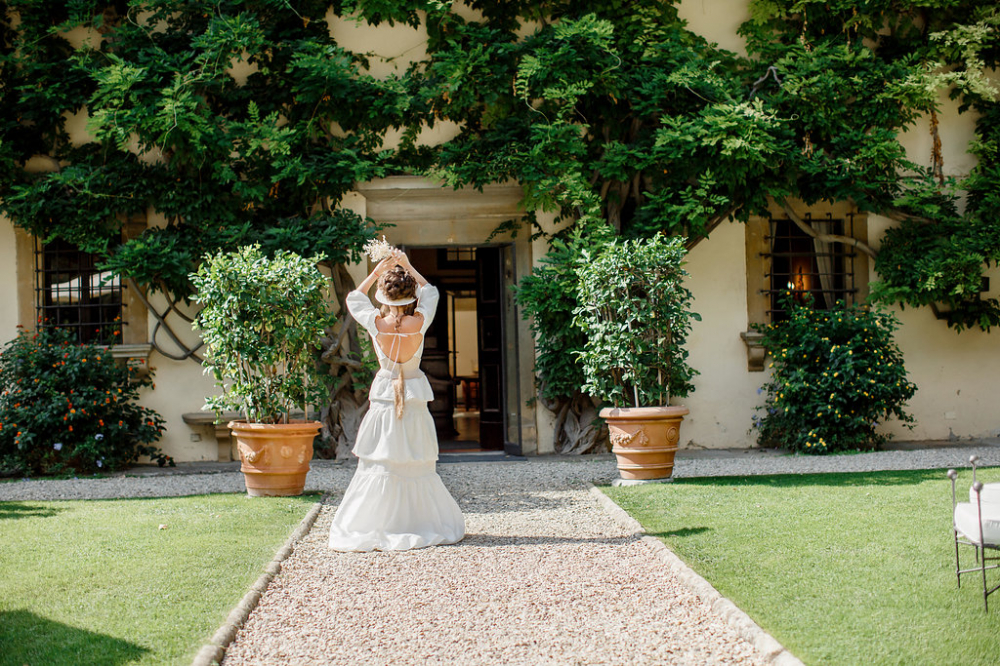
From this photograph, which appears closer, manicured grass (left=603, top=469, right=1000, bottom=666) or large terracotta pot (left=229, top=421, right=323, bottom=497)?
manicured grass (left=603, top=469, right=1000, bottom=666)

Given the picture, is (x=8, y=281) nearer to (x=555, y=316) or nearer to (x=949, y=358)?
(x=555, y=316)

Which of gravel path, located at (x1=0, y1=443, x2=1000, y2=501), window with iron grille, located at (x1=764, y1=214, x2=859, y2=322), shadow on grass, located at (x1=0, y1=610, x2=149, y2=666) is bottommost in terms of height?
gravel path, located at (x1=0, y1=443, x2=1000, y2=501)

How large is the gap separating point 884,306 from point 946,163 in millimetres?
2080

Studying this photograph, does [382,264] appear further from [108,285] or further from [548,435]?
[108,285]

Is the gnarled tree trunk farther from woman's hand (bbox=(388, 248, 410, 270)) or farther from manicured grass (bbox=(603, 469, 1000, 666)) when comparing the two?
woman's hand (bbox=(388, 248, 410, 270))

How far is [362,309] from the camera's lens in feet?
18.1

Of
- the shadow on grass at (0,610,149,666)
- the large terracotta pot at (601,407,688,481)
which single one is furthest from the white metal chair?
the large terracotta pot at (601,407,688,481)

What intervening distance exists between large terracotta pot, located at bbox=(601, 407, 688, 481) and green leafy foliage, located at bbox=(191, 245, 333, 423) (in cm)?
255

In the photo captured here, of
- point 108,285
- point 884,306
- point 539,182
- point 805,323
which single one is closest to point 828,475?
point 805,323

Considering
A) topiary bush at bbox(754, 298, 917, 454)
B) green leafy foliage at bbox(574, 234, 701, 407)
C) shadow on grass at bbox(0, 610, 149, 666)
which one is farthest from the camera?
topiary bush at bbox(754, 298, 917, 454)

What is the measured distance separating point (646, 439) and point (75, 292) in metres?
6.78

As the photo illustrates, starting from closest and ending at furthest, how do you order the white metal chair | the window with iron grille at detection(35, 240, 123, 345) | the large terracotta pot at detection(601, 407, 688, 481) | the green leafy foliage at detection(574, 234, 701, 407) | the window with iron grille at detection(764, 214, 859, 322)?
the white metal chair < the large terracotta pot at detection(601, 407, 688, 481) < the green leafy foliage at detection(574, 234, 701, 407) < the window with iron grille at detection(35, 240, 123, 345) < the window with iron grille at detection(764, 214, 859, 322)

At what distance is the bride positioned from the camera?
17.3 feet

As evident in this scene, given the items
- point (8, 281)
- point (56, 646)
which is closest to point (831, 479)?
point (56, 646)
